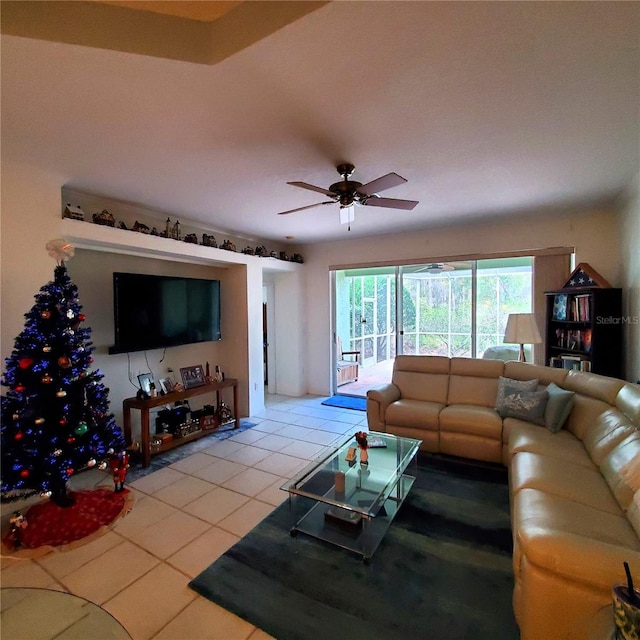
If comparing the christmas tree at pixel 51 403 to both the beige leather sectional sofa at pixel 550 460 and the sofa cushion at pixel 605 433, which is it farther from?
the sofa cushion at pixel 605 433

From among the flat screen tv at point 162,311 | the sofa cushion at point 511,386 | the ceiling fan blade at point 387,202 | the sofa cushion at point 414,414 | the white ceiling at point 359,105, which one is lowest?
the sofa cushion at point 414,414

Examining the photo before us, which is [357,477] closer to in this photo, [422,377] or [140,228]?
[422,377]

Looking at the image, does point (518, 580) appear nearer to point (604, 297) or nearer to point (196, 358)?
point (604, 297)

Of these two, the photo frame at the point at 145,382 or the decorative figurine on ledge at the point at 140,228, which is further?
the photo frame at the point at 145,382

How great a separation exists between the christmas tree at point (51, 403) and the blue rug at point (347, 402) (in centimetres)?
333

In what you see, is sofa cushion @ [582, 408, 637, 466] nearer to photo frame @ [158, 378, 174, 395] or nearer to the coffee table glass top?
the coffee table glass top

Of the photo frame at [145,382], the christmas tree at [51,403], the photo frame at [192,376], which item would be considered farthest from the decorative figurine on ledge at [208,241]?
the christmas tree at [51,403]

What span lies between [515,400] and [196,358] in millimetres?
3765

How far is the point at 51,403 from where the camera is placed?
2.32 metres

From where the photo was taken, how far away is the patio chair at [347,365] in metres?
6.28

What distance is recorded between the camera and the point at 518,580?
1517 millimetres

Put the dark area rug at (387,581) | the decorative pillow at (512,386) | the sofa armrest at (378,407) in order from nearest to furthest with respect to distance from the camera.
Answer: the dark area rug at (387,581), the decorative pillow at (512,386), the sofa armrest at (378,407)

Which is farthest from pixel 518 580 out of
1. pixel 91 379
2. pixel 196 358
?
pixel 196 358

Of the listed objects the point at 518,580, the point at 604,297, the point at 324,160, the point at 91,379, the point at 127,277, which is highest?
the point at 324,160
